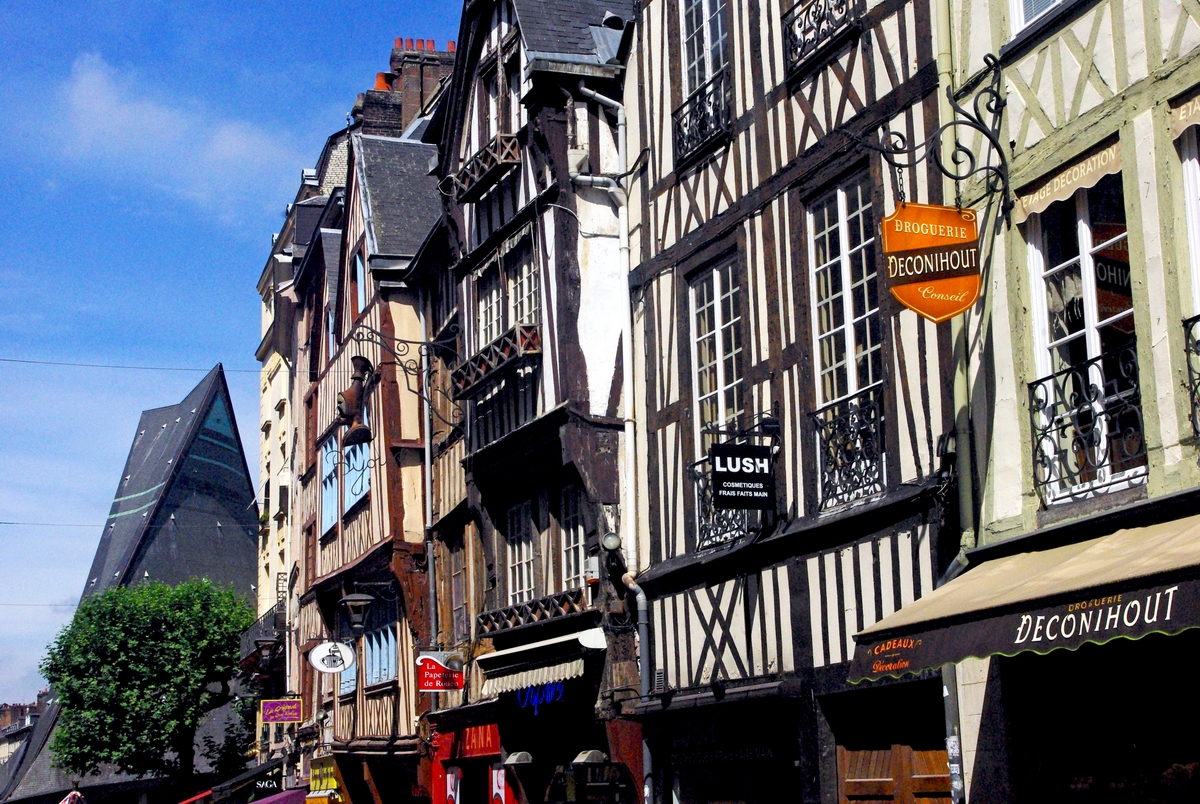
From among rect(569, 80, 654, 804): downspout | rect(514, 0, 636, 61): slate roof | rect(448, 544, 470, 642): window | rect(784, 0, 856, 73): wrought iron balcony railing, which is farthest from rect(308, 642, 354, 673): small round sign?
rect(784, 0, 856, 73): wrought iron balcony railing

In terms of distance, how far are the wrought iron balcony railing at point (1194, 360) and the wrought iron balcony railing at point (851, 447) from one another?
2.82 meters

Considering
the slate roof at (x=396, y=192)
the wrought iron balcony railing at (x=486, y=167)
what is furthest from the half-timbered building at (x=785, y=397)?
the slate roof at (x=396, y=192)

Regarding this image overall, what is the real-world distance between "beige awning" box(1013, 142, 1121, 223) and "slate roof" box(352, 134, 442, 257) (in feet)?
44.4

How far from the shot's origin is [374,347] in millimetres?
21109

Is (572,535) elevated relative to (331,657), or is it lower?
elevated

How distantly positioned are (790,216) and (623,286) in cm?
312

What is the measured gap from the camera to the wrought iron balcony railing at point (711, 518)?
11.5 meters

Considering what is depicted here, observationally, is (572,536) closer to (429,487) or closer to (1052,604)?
(429,487)

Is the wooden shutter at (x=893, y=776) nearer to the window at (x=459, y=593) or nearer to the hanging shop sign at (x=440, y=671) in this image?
the hanging shop sign at (x=440, y=671)

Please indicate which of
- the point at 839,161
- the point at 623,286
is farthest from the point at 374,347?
the point at 839,161

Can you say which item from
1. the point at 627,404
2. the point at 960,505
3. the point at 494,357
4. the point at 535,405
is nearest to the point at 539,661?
the point at 535,405

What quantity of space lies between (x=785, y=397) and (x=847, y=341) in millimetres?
823

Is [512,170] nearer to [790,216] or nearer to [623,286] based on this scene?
[623,286]

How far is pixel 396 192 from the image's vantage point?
73.6 ft
